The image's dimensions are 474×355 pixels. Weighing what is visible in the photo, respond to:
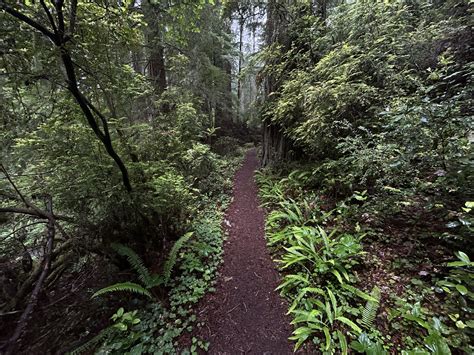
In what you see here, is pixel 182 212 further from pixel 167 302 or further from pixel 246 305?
pixel 246 305

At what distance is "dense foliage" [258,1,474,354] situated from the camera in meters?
2.33

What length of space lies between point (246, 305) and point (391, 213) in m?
3.01

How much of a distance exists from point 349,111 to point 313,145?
3.66 ft

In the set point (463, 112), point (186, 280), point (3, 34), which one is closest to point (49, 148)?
point (3, 34)

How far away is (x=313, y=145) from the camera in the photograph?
5.28 meters

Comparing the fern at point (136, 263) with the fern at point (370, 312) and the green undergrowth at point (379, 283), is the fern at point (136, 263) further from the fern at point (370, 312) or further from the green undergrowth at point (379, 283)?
the fern at point (370, 312)

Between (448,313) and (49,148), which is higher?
(49,148)

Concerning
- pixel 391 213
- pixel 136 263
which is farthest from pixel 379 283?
pixel 136 263

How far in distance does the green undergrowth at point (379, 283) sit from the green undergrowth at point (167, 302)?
1.35 meters

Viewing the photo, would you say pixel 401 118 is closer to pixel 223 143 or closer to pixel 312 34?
pixel 312 34

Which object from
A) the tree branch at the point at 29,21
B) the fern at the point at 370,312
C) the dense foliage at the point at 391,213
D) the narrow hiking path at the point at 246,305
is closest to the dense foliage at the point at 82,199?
the tree branch at the point at 29,21

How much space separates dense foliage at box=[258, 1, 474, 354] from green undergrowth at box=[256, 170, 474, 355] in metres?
0.01

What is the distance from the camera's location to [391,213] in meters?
3.59

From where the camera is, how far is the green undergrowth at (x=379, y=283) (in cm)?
218
